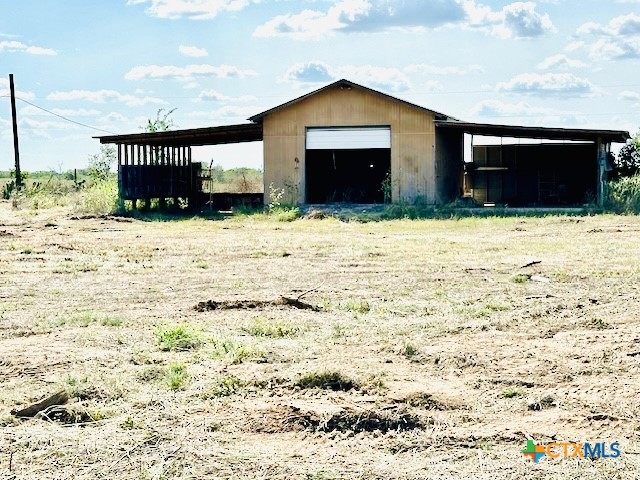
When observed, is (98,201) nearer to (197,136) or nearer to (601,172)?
(197,136)

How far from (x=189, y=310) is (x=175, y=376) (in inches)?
139

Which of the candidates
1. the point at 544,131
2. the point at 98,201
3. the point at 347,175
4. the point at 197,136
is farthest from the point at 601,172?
the point at 98,201

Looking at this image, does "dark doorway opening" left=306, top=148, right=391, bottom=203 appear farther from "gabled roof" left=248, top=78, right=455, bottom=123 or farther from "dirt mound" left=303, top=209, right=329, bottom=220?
"dirt mound" left=303, top=209, right=329, bottom=220

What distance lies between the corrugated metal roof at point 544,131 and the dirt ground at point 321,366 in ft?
42.4

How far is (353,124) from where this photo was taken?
31.1 m

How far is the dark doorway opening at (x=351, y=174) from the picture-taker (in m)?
36.9

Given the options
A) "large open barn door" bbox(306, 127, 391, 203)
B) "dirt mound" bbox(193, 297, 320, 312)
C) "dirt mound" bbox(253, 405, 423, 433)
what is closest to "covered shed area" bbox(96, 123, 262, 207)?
"large open barn door" bbox(306, 127, 391, 203)

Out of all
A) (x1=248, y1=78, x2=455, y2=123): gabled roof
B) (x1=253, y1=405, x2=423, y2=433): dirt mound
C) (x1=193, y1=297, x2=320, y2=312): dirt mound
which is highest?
(x1=248, y1=78, x2=455, y2=123): gabled roof

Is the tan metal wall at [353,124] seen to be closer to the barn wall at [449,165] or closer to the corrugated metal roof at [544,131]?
the barn wall at [449,165]

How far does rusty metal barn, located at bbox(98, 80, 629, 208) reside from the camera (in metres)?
30.6

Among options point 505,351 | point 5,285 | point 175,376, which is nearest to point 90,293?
point 5,285

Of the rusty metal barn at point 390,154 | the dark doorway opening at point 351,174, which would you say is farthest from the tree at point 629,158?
the dark doorway opening at point 351,174

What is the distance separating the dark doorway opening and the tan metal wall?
14.7ft

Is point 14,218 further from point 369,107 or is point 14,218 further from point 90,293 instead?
point 90,293
